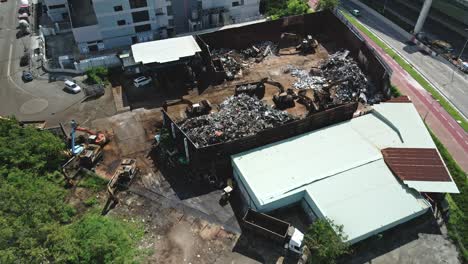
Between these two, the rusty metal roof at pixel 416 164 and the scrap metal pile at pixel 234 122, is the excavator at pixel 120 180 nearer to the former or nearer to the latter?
the scrap metal pile at pixel 234 122

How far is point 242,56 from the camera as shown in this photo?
6519 centimetres

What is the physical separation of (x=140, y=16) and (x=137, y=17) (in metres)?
0.58

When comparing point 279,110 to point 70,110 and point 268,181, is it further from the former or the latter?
point 70,110

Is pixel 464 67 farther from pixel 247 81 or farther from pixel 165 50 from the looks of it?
pixel 165 50

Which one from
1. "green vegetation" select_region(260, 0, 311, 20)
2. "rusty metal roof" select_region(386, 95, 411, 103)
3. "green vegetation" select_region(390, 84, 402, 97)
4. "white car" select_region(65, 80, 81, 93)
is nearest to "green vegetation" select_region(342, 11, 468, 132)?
"green vegetation" select_region(390, 84, 402, 97)

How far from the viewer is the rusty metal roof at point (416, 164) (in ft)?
134

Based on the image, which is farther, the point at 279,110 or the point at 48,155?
the point at 279,110

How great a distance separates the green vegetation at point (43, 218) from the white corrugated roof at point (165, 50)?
19935 millimetres

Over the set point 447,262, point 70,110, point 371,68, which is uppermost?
point 371,68

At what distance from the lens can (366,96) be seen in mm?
55938

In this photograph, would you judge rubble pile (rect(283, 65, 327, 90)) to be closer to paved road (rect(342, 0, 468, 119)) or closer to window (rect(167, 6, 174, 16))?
paved road (rect(342, 0, 468, 119))

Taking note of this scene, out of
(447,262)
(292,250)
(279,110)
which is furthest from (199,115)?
(447,262)

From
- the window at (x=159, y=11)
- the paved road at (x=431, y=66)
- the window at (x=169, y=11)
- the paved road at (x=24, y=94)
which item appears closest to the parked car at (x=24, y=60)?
the paved road at (x=24, y=94)

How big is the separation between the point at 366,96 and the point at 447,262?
90.5 feet
